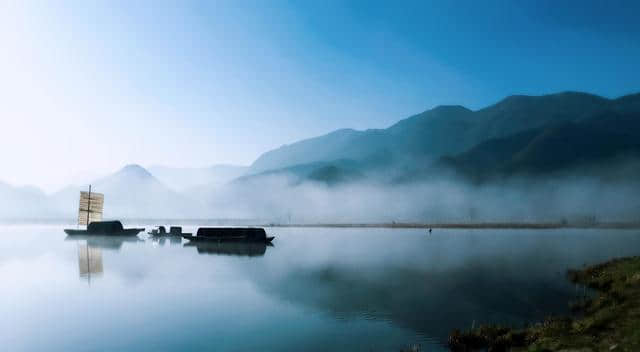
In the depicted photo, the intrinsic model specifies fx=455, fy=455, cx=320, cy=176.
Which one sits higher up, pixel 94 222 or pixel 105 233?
pixel 94 222

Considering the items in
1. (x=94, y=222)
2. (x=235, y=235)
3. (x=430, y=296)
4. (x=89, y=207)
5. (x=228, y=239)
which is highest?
(x=89, y=207)

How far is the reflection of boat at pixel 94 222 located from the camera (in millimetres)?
127125

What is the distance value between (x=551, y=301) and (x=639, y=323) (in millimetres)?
12248

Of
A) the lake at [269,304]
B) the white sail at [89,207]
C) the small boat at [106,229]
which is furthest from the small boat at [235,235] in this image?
the lake at [269,304]

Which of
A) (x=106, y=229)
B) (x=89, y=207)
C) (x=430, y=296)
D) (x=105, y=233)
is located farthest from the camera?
(x=89, y=207)

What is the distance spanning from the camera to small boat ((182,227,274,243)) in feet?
321

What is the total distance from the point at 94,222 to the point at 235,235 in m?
54.1

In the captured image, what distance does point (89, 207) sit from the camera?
13288 cm

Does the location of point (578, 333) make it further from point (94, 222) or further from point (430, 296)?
point (94, 222)

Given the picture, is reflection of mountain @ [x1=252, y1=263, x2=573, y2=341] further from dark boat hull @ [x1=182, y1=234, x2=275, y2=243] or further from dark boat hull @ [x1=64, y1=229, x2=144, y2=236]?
dark boat hull @ [x1=64, y1=229, x2=144, y2=236]

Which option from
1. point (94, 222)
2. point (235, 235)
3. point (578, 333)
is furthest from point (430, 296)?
point (94, 222)

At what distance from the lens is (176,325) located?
24984 mm

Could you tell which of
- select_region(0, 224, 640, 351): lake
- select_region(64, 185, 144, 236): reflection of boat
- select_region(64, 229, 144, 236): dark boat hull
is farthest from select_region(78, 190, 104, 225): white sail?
select_region(0, 224, 640, 351): lake

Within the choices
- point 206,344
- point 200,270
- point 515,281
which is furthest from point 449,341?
point 200,270
